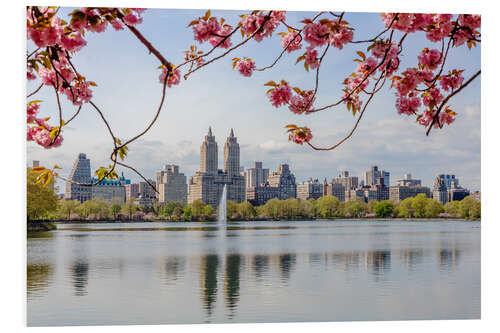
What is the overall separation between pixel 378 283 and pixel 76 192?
4.44 meters

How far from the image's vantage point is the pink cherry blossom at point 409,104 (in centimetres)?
437

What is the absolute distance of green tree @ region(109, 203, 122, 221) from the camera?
359 inches

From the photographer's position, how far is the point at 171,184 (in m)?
8.64

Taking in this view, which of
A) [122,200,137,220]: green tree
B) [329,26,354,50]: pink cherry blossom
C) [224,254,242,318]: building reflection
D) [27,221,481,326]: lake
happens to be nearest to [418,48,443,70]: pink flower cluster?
[329,26,354,50]: pink cherry blossom

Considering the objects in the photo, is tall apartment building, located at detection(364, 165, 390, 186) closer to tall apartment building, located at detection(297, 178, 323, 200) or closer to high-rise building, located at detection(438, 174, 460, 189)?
tall apartment building, located at detection(297, 178, 323, 200)

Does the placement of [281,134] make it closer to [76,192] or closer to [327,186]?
[327,186]

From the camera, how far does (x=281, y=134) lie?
25.3 ft

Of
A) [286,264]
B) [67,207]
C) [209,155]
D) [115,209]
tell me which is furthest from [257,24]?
[286,264]

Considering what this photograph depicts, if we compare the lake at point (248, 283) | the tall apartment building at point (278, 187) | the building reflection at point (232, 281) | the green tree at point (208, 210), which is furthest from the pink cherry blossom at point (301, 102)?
the green tree at point (208, 210)

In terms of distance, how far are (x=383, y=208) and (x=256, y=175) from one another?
243 cm

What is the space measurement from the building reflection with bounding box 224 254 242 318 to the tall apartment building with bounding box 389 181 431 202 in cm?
261

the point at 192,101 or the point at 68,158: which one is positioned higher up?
the point at 192,101

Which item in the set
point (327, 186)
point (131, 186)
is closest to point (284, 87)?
point (131, 186)

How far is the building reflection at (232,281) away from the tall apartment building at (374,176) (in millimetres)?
2362
